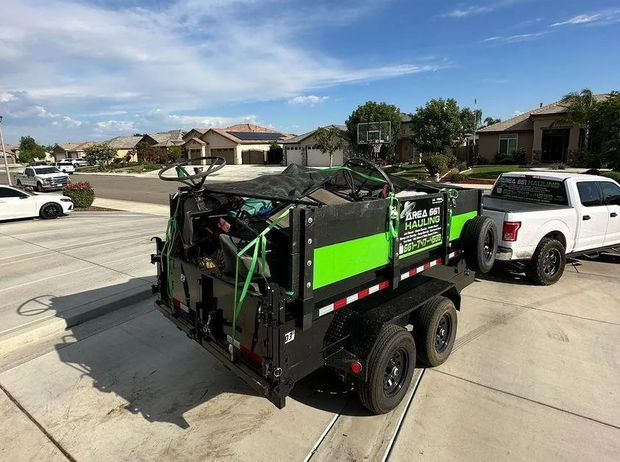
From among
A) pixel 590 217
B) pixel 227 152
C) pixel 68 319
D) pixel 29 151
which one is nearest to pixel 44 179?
pixel 68 319

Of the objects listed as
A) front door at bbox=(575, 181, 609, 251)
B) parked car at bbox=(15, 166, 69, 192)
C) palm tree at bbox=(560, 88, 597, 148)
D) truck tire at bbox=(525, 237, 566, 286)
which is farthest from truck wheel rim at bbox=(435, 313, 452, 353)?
parked car at bbox=(15, 166, 69, 192)

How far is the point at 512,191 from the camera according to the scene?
8039 millimetres

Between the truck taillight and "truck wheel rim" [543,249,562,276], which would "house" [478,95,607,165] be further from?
the truck taillight

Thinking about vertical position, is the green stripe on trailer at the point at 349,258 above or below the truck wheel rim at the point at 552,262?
above

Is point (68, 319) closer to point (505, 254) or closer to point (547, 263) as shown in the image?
point (505, 254)

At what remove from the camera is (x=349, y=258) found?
10.7 ft

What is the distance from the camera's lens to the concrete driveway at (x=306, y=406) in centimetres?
318

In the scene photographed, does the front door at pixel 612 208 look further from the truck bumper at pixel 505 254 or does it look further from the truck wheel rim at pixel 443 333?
the truck wheel rim at pixel 443 333

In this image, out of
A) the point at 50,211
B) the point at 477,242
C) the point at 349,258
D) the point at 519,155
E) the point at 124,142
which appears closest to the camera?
the point at 349,258

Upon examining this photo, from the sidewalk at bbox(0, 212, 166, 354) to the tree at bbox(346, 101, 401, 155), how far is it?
3607 centimetres

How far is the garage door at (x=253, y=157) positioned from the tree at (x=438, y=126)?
2618cm

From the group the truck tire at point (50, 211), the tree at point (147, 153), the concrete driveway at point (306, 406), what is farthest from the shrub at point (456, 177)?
the tree at point (147, 153)

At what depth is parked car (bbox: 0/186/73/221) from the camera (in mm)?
13469

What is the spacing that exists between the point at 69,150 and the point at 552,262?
404 feet
